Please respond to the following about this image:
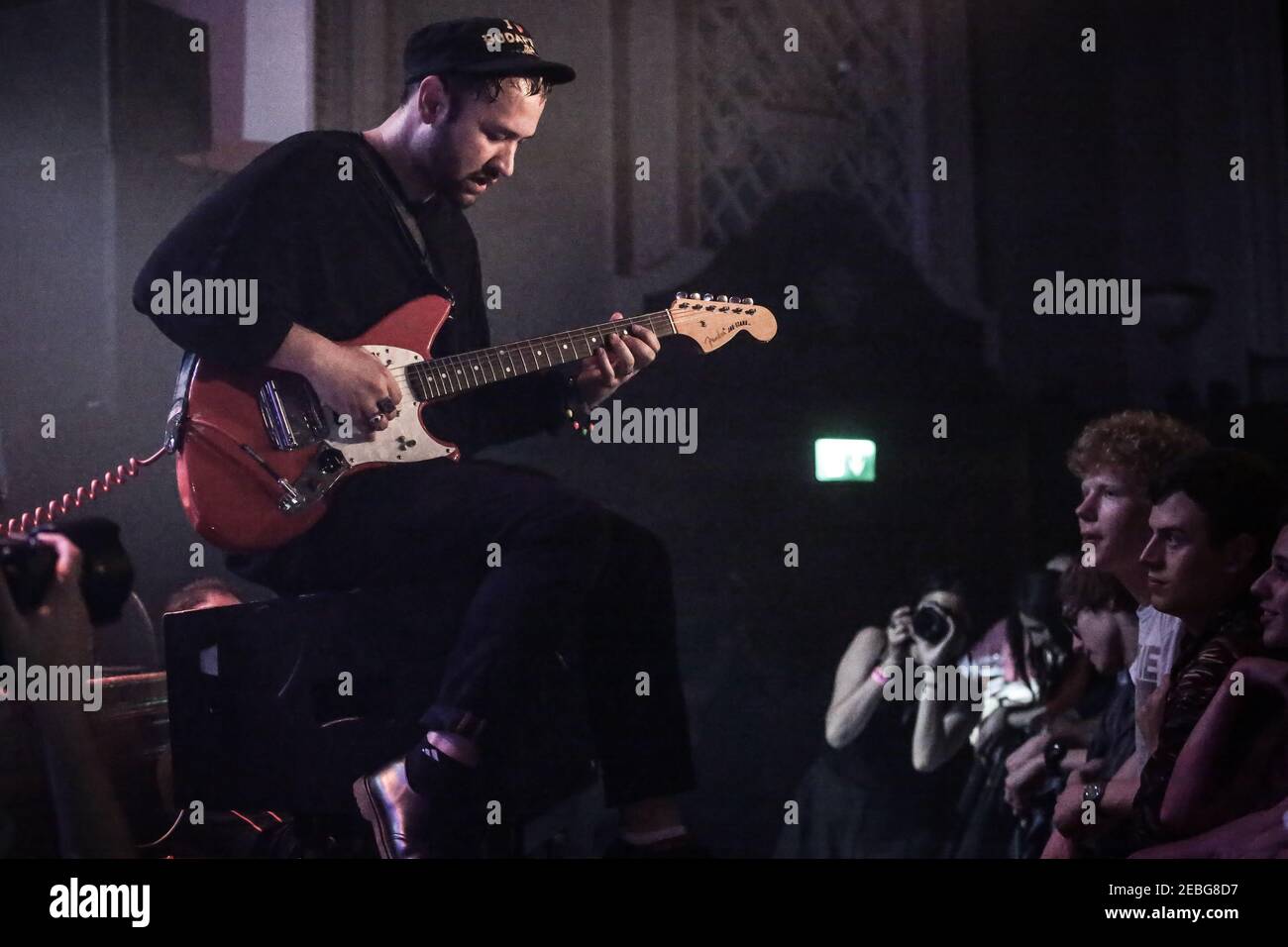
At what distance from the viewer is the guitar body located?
3221mm

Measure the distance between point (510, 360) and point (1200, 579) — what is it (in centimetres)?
174

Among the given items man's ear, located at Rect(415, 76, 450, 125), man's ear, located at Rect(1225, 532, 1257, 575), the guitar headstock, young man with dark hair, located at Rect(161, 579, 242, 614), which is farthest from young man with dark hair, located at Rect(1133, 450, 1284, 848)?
young man with dark hair, located at Rect(161, 579, 242, 614)

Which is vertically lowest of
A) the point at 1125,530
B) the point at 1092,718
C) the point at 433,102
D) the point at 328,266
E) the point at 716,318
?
the point at 1092,718

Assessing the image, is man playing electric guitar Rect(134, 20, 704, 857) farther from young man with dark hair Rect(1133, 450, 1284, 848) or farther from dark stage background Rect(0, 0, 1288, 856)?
young man with dark hair Rect(1133, 450, 1284, 848)

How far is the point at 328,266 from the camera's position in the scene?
130 inches

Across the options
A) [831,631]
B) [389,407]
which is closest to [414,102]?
[389,407]

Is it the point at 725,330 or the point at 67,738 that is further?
the point at 725,330

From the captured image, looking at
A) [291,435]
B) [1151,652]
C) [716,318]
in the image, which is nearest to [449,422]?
[291,435]

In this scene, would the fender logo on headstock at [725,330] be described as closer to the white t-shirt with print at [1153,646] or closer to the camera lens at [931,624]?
the camera lens at [931,624]

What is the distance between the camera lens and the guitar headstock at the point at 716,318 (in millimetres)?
3391

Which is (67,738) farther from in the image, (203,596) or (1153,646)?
(1153,646)

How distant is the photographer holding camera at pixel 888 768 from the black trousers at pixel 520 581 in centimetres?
35

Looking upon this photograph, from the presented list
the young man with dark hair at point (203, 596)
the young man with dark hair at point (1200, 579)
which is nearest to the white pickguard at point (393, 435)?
the young man with dark hair at point (203, 596)

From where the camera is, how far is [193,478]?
327 cm
